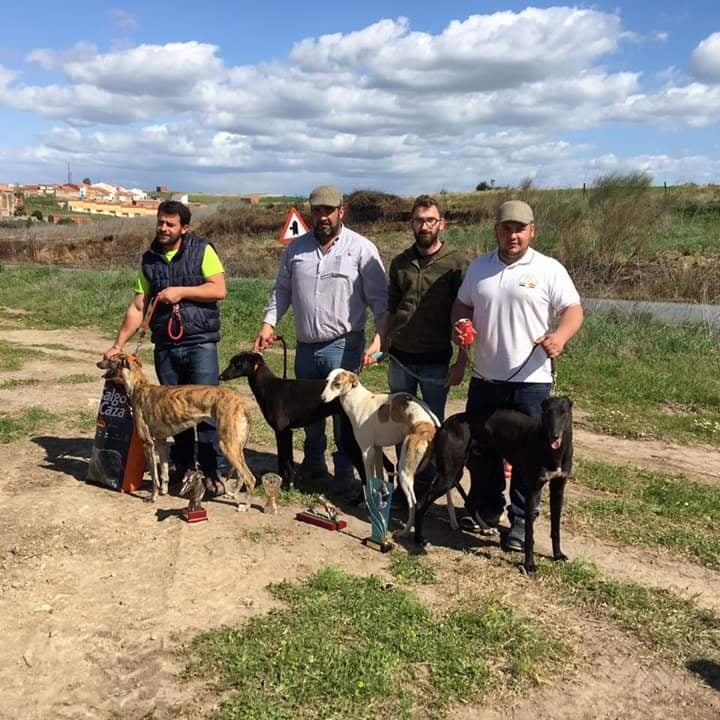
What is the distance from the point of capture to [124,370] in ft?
19.4

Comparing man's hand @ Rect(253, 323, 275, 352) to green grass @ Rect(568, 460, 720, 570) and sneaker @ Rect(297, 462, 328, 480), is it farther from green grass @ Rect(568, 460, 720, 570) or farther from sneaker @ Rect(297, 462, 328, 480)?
green grass @ Rect(568, 460, 720, 570)

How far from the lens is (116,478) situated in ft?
19.5

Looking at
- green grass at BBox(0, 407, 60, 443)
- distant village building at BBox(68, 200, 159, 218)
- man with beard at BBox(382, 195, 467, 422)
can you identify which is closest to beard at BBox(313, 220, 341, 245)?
man with beard at BBox(382, 195, 467, 422)

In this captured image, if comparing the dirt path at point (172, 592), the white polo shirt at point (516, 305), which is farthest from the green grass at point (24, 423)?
the white polo shirt at point (516, 305)

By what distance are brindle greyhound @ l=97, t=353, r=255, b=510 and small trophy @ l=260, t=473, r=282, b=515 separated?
176 millimetres

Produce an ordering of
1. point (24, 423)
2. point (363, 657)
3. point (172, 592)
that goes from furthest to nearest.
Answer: point (24, 423), point (172, 592), point (363, 657)

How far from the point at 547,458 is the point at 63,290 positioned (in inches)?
754

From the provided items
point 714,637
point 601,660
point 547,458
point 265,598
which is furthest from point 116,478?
point 714,637

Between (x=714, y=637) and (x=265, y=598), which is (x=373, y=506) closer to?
(x=265, y=598)

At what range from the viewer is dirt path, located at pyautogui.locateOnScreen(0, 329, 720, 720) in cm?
333

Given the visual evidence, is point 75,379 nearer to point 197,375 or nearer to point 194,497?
point 197,375

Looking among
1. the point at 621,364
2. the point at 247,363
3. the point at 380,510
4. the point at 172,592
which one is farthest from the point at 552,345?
the point at 621,364

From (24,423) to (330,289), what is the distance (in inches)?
171

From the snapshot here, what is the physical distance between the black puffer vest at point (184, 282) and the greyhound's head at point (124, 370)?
0.38 metres
